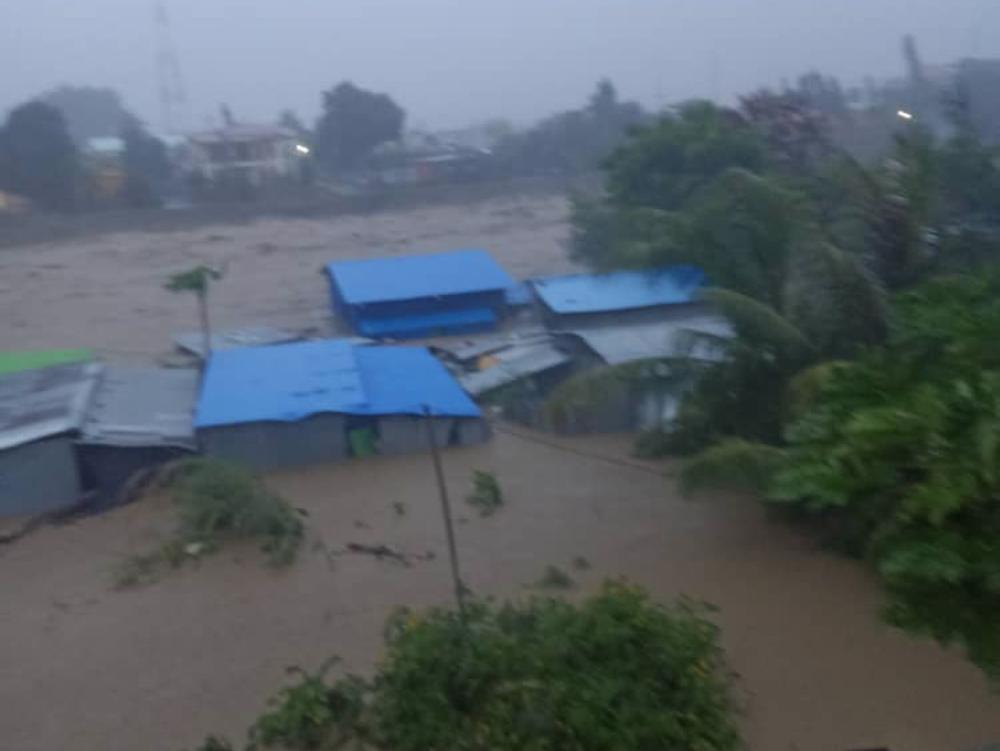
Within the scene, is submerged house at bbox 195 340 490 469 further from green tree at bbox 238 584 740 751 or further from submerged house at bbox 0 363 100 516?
green tree at bbox 238 584 740 751

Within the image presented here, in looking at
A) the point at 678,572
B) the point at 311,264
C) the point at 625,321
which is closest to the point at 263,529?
the point at 678,572

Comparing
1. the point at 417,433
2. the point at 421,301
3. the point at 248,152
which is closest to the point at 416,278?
the point at 421,301

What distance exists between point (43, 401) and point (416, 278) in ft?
24.6

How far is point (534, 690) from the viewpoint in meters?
6.72

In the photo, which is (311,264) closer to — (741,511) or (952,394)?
(741,511)

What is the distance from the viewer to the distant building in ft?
127

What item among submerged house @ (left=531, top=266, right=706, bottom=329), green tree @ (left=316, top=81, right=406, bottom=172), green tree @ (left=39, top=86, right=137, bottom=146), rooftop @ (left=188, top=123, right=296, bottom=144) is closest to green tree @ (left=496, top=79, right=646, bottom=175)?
green tree @ (left=316, top=81, right=406, bottom=172)

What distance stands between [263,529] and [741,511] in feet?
12.7

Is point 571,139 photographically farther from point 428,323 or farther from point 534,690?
point 534,690

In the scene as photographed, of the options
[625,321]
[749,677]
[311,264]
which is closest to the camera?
[749,677]

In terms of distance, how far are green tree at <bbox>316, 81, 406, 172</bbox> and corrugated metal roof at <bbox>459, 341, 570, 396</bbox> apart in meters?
26.7

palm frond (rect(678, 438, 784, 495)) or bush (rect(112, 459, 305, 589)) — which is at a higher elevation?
palm frond (rect(678, 438, 784, 495))

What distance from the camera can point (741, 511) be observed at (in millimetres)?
10656

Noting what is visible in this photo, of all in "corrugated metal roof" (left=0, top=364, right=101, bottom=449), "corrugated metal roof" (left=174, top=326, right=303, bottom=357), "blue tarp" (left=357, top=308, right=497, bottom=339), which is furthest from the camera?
"blue tarp" (left=357, top=308, right=497, bottom=339)
